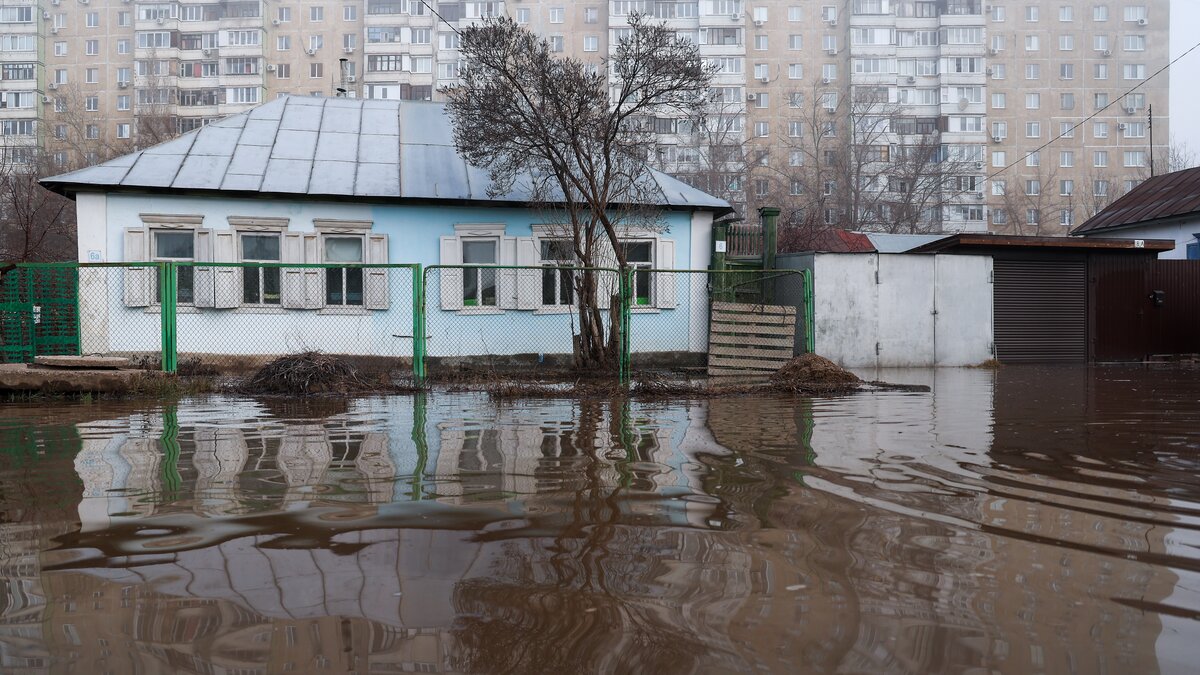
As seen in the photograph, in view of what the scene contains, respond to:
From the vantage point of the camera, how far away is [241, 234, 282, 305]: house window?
55.4 feet

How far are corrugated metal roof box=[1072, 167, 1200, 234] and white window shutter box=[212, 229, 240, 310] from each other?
2306 centimetres

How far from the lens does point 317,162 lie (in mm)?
18047

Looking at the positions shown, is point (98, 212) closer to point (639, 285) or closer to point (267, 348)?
point (267, 348)

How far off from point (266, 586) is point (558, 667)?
1.31 metres

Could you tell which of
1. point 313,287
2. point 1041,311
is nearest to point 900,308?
point 1041,311

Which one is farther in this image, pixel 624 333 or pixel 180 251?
pixel 180 251

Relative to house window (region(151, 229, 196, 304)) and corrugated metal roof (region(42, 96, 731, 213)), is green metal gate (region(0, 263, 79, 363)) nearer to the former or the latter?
house window (region(151, 229, 196, 304))

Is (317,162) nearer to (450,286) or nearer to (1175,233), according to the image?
(450,286)

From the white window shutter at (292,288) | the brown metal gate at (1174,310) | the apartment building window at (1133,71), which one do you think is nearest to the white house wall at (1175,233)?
the brown metal gate at (1174,310)

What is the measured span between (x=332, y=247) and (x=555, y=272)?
4.31 metres

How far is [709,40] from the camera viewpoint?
223 feet

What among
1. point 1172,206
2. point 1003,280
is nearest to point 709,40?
point 1172,206

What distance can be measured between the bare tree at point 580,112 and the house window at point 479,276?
1737 mm

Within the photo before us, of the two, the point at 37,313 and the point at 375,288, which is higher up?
the point at 375,288
